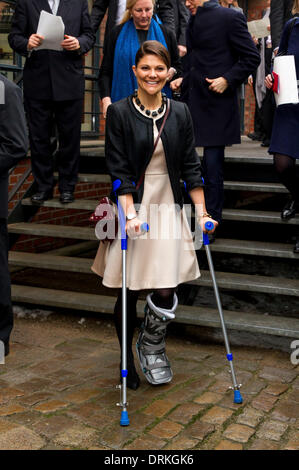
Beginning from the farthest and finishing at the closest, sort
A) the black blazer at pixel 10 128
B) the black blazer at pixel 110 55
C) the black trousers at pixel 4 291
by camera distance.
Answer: the black blazer at pixel 110 55
the black trousers at pixel 4 291
the black blazer at pixel 10 128

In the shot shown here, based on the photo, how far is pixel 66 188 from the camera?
5930 mm

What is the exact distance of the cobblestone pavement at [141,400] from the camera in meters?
→ 3.25

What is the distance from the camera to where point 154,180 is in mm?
3584

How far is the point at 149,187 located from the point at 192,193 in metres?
0.26

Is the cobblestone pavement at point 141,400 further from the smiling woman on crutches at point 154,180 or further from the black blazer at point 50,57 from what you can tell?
the black blazer at point 50,57

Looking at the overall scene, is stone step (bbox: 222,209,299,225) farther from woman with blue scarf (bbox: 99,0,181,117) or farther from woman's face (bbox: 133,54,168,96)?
woman's face (bbox: 133,54,168,96)

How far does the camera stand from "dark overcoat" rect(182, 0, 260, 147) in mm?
5062

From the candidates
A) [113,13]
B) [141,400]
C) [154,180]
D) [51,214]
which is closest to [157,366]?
[141,400]

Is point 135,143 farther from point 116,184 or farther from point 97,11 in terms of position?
point 97,11

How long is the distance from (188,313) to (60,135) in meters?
2.11

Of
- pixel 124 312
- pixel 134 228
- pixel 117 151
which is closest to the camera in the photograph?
pixel 134 228

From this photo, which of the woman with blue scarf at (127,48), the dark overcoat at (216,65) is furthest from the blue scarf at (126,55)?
the dark overcoat at (216,65)

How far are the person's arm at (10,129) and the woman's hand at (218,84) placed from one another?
66.4 inches

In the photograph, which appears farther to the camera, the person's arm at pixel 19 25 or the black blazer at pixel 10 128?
the person's arm at pixel 19 25
